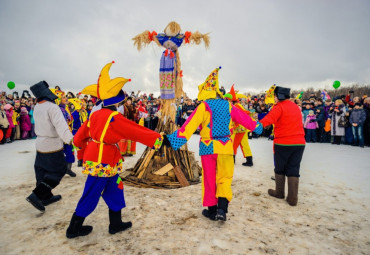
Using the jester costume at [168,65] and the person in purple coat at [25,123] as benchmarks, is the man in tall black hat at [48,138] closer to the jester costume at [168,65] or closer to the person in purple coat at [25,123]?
the jester costume at [168,65]

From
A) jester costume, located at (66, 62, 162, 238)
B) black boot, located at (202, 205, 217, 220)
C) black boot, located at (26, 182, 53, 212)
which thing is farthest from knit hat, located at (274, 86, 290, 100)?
black boot, located at (26, 182, 53, 212)

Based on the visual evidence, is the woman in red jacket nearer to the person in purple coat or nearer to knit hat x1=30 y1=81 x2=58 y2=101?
knit hat x1=30 y1=81 x2=58 y2=101

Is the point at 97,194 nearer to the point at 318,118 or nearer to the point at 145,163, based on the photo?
the point at 145,163

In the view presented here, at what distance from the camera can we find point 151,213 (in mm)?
3178

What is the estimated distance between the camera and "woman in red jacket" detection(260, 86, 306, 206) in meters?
3.61

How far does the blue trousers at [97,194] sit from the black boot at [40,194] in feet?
3.43

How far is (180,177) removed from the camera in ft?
14.6

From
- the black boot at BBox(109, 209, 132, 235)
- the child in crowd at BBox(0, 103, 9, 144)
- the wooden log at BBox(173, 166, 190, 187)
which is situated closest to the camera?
the black boot at BBox(109, 209, 132, 235)

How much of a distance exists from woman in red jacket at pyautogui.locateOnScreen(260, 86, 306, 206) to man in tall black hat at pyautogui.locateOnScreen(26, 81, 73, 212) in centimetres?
331

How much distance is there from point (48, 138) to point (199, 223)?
268cm

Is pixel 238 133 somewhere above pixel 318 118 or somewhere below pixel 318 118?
below

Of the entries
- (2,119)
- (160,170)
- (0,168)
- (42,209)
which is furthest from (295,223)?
(2,119)

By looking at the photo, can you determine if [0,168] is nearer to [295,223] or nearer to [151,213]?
[151,213]

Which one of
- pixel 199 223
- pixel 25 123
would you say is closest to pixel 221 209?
pixel 199 223
